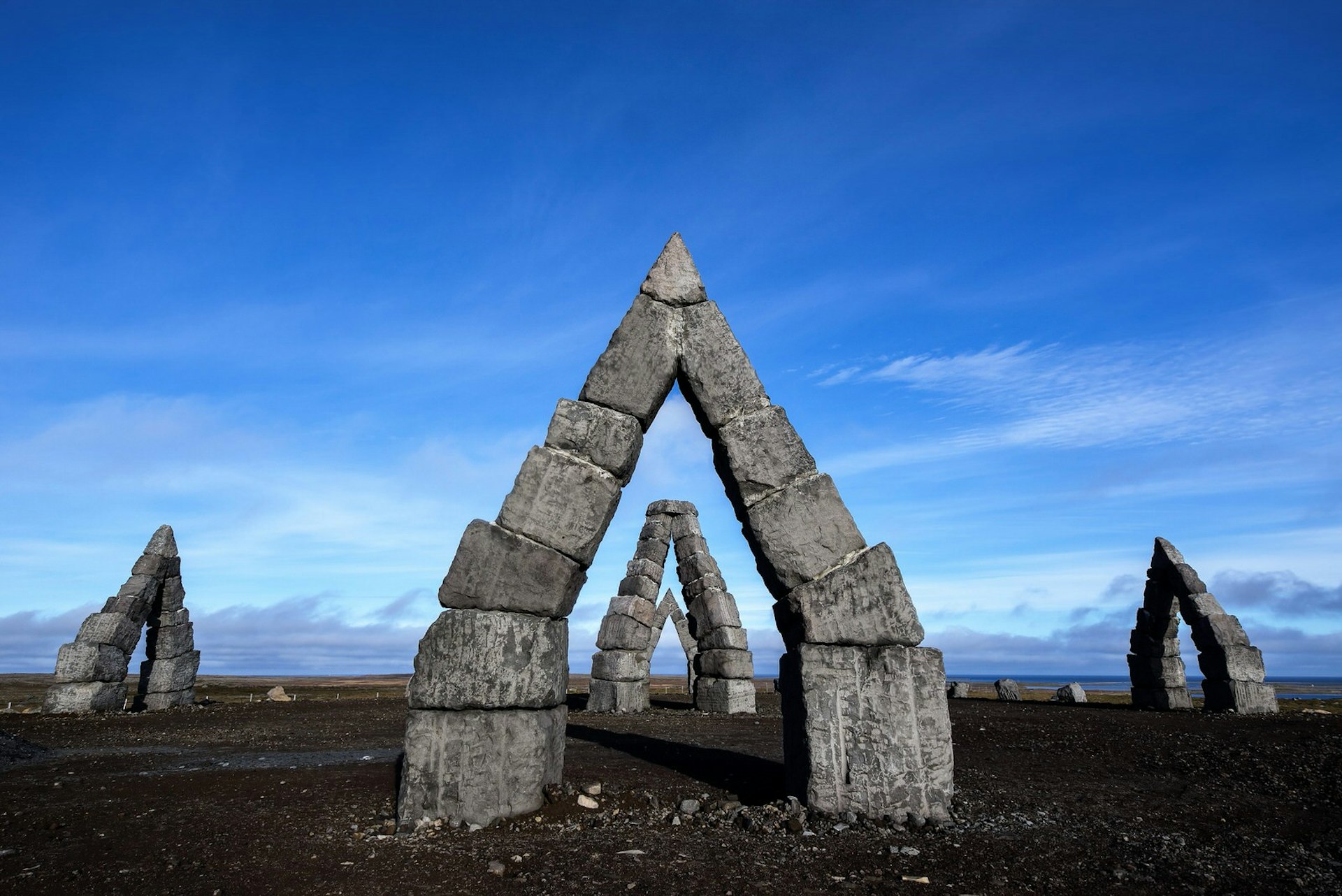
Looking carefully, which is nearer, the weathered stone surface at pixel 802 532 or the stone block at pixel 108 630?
the weathered stone surface at pixel 802 532

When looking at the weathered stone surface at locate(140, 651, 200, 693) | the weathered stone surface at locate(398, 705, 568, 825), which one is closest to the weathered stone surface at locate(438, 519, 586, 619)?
the weathered stone surface at locate(398, 705, 568, 825)

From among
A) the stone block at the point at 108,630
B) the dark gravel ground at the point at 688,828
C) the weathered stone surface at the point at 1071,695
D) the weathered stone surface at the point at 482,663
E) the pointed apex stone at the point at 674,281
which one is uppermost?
the pointed apex stone at the point at 674,281

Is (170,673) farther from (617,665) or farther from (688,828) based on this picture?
(688,828)

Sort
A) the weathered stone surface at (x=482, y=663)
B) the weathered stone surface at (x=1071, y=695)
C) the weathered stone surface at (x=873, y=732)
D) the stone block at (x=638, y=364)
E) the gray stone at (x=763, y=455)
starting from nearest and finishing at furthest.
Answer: the weathered stone surface at (x=873, y=732) < the weathered stone surface at (x=482, y=663) < the gray stone at (x=763, y=455) < the stone block at (x=638, y=364) < the weathered stone surface at (x=1071, y=695)

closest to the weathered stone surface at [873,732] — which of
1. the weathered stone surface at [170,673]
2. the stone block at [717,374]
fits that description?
the stone block at [717,374]

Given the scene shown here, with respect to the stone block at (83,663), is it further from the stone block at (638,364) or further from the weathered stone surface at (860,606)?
the weathered stone surface at (860,606)

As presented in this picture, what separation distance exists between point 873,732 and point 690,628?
1172cm

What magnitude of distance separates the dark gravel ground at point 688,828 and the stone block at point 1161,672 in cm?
662

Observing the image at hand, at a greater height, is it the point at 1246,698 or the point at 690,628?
the point at 690,628

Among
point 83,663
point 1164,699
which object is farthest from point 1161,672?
point 83,663

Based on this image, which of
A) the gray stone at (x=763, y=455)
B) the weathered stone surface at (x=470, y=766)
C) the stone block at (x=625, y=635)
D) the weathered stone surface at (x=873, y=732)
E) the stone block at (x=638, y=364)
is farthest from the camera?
the stone block at (x=625, y=635)

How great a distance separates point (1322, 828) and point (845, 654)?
3.84m

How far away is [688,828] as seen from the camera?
5621 mm

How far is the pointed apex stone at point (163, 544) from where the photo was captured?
57.0 ft
